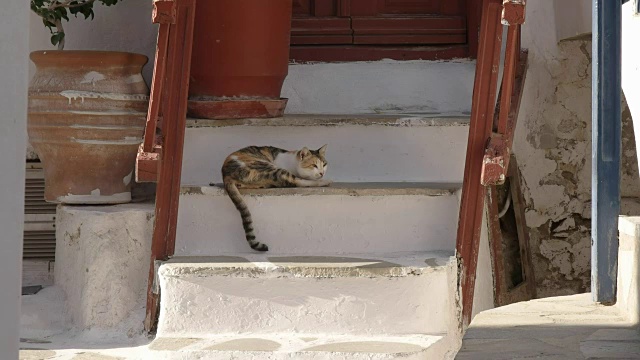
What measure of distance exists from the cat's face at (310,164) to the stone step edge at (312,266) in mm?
409

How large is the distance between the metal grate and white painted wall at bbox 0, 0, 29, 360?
3674 mm

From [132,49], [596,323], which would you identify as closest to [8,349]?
[596,323]

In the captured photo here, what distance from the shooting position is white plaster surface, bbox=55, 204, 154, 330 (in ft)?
14.4

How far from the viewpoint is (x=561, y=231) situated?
564 centimetres

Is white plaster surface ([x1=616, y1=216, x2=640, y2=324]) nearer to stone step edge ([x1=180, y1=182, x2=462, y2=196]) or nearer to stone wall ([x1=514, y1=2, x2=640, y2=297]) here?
stone step edge ([x1=180, y1=182, x2=462, y2=196])

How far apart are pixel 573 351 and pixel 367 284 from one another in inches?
45.5

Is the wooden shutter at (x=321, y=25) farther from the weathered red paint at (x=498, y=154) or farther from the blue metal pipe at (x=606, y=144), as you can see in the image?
the blue metal pipe at (x=606, y=144)

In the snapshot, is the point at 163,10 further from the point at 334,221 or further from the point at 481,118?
the point at 481,118

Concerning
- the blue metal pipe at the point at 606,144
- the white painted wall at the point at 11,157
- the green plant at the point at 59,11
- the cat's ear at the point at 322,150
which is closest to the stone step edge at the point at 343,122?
the cat's ear at the point at 322,150

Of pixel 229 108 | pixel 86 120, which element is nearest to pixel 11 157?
pixel 86 120

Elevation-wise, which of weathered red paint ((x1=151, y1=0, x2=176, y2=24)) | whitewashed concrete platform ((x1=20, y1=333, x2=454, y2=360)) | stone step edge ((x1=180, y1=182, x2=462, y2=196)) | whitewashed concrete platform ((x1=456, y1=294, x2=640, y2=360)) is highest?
weathered red paint ((x1=151, y1=0, x2=176, y2=24))

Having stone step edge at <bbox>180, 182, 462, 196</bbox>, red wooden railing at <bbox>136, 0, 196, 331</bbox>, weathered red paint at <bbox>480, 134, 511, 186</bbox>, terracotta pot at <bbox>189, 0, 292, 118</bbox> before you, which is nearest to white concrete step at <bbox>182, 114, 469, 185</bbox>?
terracotta pot at <bbox>189, 0, 292, 118</bbox>

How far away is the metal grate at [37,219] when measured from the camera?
17.5ft

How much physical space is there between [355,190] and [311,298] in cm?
61
